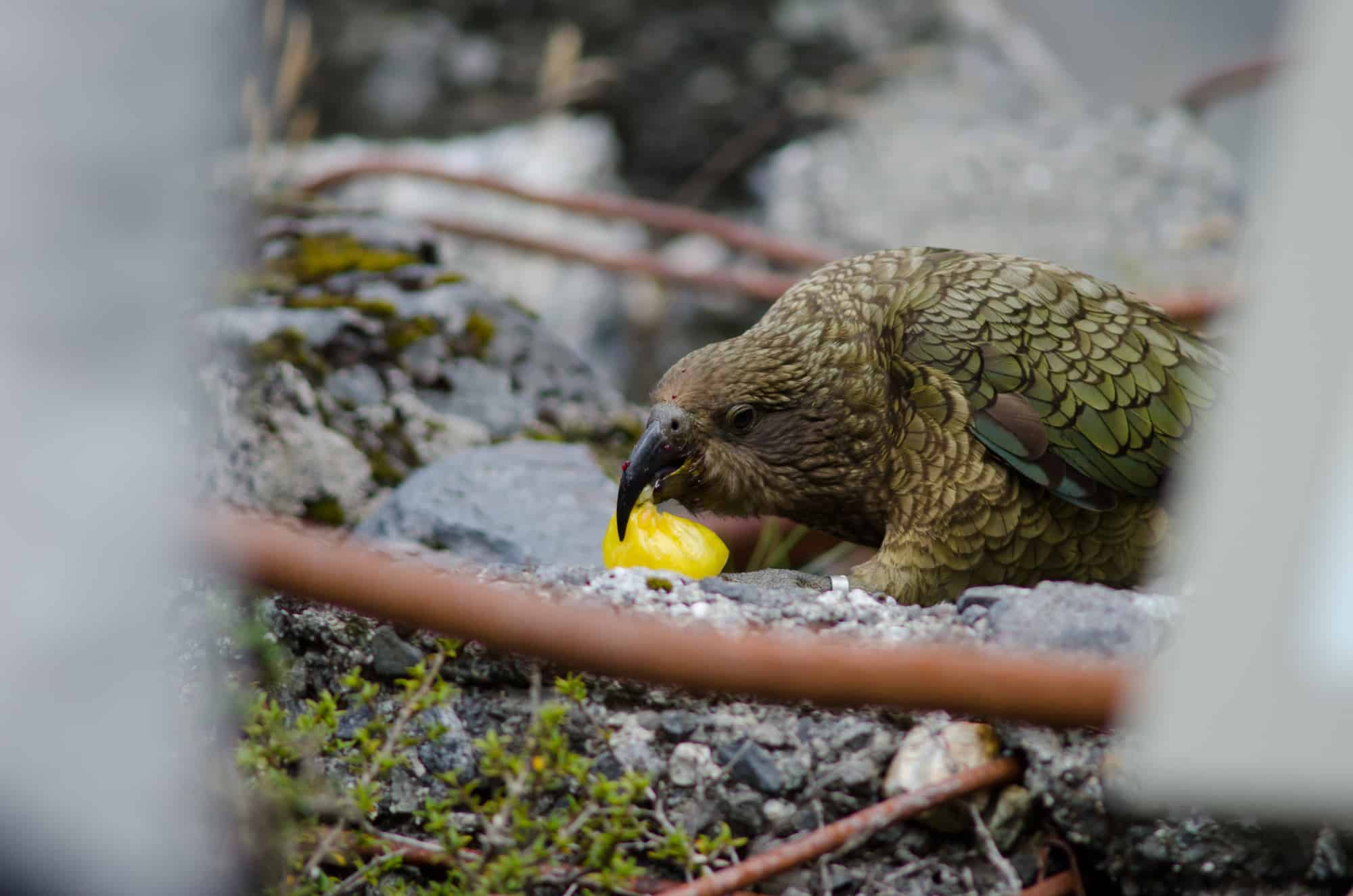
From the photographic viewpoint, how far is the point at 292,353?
3.08m

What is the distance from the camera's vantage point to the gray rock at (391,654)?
1843mm

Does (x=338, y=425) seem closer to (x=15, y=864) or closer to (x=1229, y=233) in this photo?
(x=15, y=864)

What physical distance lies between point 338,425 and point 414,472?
0.28 m

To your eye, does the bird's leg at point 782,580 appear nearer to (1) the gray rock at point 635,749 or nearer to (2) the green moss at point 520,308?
(1) the gray rock at point 635,749

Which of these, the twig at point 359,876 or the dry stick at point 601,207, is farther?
the dry stick at point 601,207

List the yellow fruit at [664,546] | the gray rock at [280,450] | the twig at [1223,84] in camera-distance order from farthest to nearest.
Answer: the twig at [1223,84], the gray rock at [280,450], the yellow fruit at [664,546]

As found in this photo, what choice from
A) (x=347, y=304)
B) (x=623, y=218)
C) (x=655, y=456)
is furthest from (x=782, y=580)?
(x=623, y=218)

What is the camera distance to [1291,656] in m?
0.77

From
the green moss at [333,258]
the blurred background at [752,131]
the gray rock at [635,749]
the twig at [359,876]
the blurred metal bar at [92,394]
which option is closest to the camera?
the blurred metal bar at [92,394]

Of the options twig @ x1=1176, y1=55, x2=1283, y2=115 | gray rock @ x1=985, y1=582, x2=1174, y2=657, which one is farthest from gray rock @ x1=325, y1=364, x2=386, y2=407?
twig @ x1=1176, y1=55, x2=1283, y2=115

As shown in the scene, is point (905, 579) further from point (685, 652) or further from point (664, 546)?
point (685, 652)

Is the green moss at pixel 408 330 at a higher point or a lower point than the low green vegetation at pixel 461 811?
higher

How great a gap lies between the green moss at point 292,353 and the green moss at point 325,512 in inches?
13.1

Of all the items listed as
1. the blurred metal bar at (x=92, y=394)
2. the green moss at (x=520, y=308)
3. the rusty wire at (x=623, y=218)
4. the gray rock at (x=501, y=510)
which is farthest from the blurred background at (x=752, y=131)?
the blurred metal bar at (x=92, y=394)
